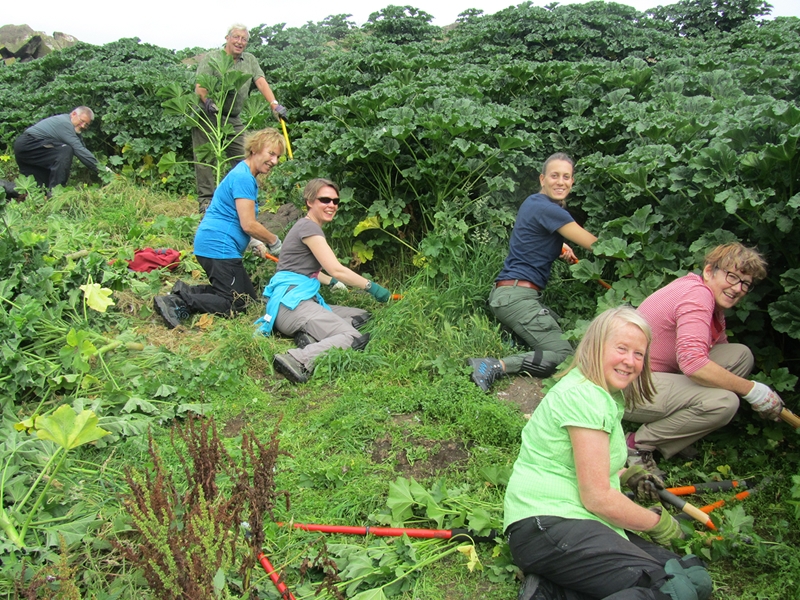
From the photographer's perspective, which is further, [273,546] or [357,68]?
[357,68]

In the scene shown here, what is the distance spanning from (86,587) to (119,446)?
1.06 meters

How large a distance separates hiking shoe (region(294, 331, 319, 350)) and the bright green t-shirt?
2532 mm

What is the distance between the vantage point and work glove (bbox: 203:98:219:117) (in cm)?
788

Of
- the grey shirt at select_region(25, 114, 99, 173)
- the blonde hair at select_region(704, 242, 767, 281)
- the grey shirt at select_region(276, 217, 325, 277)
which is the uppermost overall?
the grey shirt at select_region(25, 114, 99, 173)

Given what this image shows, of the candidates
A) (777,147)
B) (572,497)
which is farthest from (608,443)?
(777,147)

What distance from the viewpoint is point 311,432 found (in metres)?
3.96

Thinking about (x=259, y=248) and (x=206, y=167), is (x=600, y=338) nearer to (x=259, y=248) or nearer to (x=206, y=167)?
(x=259, y=248)

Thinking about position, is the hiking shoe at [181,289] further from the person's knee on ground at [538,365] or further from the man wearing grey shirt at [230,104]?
the person's knee on ground at [538,365]

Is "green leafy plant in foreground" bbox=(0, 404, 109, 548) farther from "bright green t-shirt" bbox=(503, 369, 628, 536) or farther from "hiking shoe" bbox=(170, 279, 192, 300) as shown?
"hiking shoe" bbox=(170, 279, 192, 300)

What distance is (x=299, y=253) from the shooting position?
5199 mm

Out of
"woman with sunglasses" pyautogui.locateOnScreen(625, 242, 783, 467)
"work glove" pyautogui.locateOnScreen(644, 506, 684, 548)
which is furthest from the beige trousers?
"work glove" pyautogui.locateOnScreen(644, 506, 684, 548)

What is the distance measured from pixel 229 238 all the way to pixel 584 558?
13.3 ft

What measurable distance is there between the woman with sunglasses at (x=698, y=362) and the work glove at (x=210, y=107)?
19.5ft

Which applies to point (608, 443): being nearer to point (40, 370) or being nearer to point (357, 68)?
point (40, 370)
